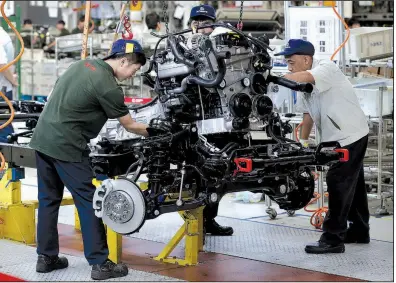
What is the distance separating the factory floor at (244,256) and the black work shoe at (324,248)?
0.18 feet

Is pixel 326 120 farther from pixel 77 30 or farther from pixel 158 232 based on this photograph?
pixel 77 30

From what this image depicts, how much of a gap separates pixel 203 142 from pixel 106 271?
1.11 m

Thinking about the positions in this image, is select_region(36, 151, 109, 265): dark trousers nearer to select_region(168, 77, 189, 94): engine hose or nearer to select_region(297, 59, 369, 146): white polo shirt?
select_region(168, 77, 189, 94): engine hose

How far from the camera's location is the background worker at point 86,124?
547cm

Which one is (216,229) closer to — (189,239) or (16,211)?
(189,239)

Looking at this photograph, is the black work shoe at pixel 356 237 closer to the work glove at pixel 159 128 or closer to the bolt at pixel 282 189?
the bolt at pixel 282 189

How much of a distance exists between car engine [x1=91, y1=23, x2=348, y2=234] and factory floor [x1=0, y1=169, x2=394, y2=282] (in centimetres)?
55

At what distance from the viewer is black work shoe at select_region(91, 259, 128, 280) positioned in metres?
5.59

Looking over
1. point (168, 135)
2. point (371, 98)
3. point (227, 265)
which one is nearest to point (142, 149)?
point (168, 135)

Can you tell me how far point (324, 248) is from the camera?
6.49 meters

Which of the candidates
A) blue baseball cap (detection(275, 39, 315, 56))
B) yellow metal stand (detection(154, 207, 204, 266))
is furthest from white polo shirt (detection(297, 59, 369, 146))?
yellow metal stand (detection(154, 207, 204, 266))

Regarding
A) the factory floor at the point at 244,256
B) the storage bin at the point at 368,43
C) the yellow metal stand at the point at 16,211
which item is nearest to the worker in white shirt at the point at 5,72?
the factory floor at the point at 244,256

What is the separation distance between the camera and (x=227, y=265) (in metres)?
6.18

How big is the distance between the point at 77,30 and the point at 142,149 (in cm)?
1223
